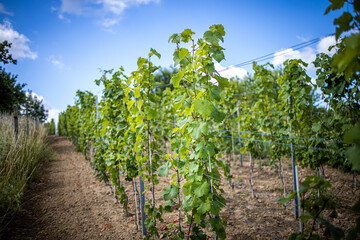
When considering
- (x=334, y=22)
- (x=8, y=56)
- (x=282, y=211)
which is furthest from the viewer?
(x=8, y=56)

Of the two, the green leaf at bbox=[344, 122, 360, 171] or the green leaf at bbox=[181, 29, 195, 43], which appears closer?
the green leaf at bbox=[344, 122, 360, 171]

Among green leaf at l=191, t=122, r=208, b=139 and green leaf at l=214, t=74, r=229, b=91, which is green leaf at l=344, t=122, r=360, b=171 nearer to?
green leaf at l=191, t=122, r=208, b=139

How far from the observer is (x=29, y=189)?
4469mm

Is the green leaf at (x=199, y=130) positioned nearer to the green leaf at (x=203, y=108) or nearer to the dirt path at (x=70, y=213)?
the green leaf at (x=203, y=108)

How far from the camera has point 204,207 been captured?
1621 millimetres

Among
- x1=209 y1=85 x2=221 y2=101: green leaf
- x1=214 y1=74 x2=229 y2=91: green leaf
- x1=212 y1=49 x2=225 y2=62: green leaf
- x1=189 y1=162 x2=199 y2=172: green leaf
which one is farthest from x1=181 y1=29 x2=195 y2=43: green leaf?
x1=189 y1=162 x2=199 y2=172: green leaf

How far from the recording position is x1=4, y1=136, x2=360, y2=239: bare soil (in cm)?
279

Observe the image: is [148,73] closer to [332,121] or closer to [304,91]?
[304,91]

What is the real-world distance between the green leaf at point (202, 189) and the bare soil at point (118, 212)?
1.58ft

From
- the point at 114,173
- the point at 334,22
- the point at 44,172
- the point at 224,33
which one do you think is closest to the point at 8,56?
the point at 44,172

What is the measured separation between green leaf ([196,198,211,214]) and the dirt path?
1651 millimetres

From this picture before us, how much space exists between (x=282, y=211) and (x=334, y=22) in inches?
133

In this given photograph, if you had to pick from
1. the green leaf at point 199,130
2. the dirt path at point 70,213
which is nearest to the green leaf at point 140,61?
the green leaf at point 199,130

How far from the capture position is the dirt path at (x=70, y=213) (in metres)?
2.88
